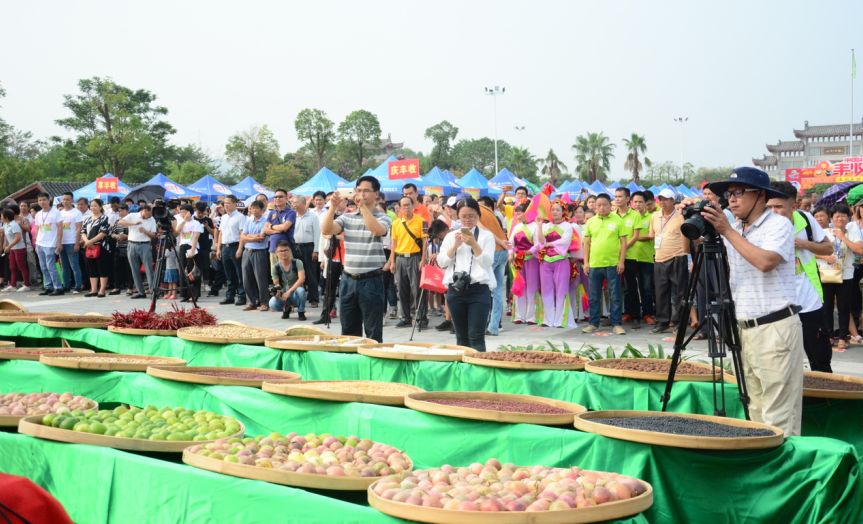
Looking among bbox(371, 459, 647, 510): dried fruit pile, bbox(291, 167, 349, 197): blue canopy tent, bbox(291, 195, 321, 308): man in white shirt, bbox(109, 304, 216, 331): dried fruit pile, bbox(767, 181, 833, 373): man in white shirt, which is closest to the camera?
bbox(371, 459, 647, 510): dried fruit pile

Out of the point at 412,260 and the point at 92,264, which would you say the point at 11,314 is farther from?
the point at 92,264

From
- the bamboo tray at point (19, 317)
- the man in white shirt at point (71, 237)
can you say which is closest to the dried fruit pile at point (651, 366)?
the bamboo tray at point (19, 317)

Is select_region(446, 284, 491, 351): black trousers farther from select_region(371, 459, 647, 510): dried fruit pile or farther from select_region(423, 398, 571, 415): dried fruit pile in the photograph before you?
select_region(371, 459, 647, 510): dried fruit pile

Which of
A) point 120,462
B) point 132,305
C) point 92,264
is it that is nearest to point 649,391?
point 120,462

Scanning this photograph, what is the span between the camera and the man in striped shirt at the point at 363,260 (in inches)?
263

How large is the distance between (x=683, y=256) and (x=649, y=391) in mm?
5930

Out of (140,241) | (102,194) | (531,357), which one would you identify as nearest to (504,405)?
(531,357)

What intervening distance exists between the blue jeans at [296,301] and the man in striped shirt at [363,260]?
4.71m

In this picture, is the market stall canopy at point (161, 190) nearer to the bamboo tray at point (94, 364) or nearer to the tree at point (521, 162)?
the bamboo tray at point (94, 364)

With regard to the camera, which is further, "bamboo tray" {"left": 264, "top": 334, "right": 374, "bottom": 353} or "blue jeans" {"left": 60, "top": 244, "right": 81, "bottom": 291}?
"blue jeans" {"left": 60, "top": 244, "right": 81, "bottom": 291}

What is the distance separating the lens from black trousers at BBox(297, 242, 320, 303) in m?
12.2

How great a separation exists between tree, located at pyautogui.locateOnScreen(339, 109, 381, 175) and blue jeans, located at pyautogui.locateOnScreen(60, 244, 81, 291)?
52.1 m

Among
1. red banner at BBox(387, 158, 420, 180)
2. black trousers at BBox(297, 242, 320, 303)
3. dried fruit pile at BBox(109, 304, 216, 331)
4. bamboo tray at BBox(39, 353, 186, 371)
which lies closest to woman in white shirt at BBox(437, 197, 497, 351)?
dried fruit pile at BBox(109, 304, 216, 331)

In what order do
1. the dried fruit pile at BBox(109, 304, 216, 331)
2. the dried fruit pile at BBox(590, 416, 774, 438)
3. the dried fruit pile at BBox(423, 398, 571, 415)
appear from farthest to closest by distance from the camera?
the dried fruit pile at BBox(109, 304, 216, 331) → the dried fruit pile at BBox(423, 398, 571, 415) → the dried fruit pile at BBox(590, 416, 774, 438)
